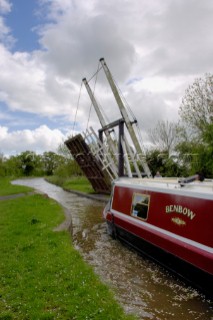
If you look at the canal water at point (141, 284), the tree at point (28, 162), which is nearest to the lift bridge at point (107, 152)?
the canal water at point (141, 284)

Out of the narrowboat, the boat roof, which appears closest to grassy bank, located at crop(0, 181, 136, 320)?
the narrowboat

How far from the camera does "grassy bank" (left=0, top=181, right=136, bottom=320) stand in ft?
13.1

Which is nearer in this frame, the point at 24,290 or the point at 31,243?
the point at 24,290

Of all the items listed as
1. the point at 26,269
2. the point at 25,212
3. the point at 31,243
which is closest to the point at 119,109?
the point at 25,212

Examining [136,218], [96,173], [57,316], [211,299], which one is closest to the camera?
[57,316]

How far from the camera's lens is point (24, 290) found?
4578 mm

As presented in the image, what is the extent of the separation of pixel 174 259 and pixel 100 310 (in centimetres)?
245

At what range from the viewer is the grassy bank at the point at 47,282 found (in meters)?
3.99

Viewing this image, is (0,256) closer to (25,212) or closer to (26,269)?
(26,269)

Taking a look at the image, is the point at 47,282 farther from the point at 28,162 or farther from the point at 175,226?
the point at 28,162

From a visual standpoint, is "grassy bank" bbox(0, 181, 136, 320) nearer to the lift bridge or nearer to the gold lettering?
the gold lettering

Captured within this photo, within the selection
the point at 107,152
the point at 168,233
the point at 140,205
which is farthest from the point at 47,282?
the point at 107,152

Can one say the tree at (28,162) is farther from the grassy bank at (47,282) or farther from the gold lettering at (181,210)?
the gold lettering at (181,210)

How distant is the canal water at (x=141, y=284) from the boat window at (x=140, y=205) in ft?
3.07
